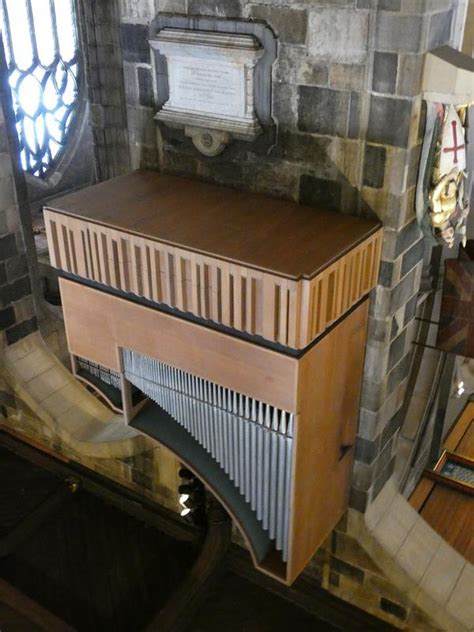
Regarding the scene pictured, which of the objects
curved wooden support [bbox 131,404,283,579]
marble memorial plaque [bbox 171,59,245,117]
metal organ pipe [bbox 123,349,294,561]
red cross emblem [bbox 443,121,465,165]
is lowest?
curved wooden support [bbox 131,404,283,579]

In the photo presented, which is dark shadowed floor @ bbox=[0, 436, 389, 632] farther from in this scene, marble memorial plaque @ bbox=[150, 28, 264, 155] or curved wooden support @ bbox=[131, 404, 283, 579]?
marble memorial plaque @ bbox=[150, 28, 264, 155]

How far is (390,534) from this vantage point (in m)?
3.63

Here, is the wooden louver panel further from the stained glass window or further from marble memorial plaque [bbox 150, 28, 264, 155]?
the stained glass window

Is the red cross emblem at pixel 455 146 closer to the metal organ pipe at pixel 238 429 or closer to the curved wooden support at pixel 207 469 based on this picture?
the metal organ pipe at pixel 238 429

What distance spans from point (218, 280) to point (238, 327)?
0.62ft

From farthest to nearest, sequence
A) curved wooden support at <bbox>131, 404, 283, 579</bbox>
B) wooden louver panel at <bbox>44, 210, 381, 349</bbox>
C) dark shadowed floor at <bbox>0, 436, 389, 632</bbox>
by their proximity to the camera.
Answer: dark shadowed floor at <bbox>0, 436, 389, 632</bbox>, curved wooden support at <bbox>131, 404, 283, 579</bbox>, wooden louver panel at <bbox>44, 210, 381, 349</bbox>

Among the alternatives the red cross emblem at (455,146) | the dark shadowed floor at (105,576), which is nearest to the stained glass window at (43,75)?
the dark shadowed floor at (105,576)

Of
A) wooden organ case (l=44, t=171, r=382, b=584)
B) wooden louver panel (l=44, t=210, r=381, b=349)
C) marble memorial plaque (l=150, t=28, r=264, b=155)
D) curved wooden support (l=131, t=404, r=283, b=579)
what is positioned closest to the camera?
wooden louver panel (l=44, t=210, r=381, b=349)

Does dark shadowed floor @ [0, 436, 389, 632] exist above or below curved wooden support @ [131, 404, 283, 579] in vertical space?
below

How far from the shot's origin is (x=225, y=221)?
293 centimetres

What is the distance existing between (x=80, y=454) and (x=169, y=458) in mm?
793

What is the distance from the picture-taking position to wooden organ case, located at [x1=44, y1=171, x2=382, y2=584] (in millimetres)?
2629

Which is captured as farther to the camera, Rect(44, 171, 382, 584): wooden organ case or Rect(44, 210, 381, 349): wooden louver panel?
Rect(44, 171, 382, 584): wooden organ case

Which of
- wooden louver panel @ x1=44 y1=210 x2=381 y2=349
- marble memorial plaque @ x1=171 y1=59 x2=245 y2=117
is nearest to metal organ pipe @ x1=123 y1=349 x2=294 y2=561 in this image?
wooden louver panel @ x1=44 y1=210 x2=381 y2=349
